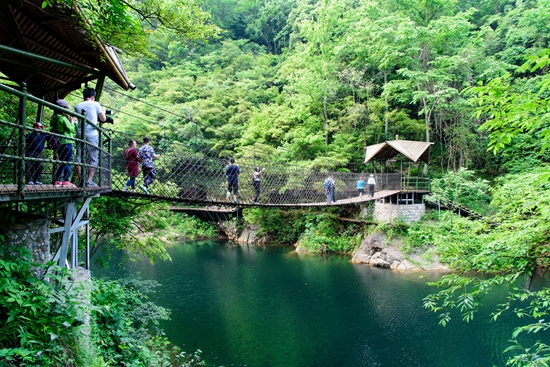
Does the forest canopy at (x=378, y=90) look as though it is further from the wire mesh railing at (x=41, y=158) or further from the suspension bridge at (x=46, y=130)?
the wire mesh railing at (x=41, y=158)

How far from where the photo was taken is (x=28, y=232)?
2131mm

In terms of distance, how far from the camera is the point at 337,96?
13.7 meters

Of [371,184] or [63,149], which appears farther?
[371,184]

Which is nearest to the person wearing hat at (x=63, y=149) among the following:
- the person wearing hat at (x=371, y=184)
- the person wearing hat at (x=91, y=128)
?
the person wearing hat at (x=91, y=128)

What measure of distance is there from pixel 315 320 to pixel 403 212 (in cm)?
527

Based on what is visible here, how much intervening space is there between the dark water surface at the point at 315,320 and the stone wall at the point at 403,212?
5.88 feet

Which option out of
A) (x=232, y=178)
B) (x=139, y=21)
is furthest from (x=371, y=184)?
(x=139, y=21)

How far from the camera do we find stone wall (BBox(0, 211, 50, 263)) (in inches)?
80.1

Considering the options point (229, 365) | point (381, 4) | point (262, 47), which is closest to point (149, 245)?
point (229, 365)

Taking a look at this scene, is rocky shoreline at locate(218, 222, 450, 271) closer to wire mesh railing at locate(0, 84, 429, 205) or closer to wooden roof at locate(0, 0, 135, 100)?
wire mesh railing at locate(0, 84, 429, 205)

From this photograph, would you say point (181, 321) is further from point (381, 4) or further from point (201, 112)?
point (381, 4)

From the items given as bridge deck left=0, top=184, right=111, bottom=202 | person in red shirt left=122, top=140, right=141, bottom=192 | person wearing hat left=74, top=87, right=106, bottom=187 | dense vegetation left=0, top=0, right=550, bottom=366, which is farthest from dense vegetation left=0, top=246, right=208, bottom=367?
dense vegetation left=0, top=0, right=550, bottom=366

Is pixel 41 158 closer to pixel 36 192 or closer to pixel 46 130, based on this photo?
pixel 36 192

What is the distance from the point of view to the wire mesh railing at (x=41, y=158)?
1.65 metres
